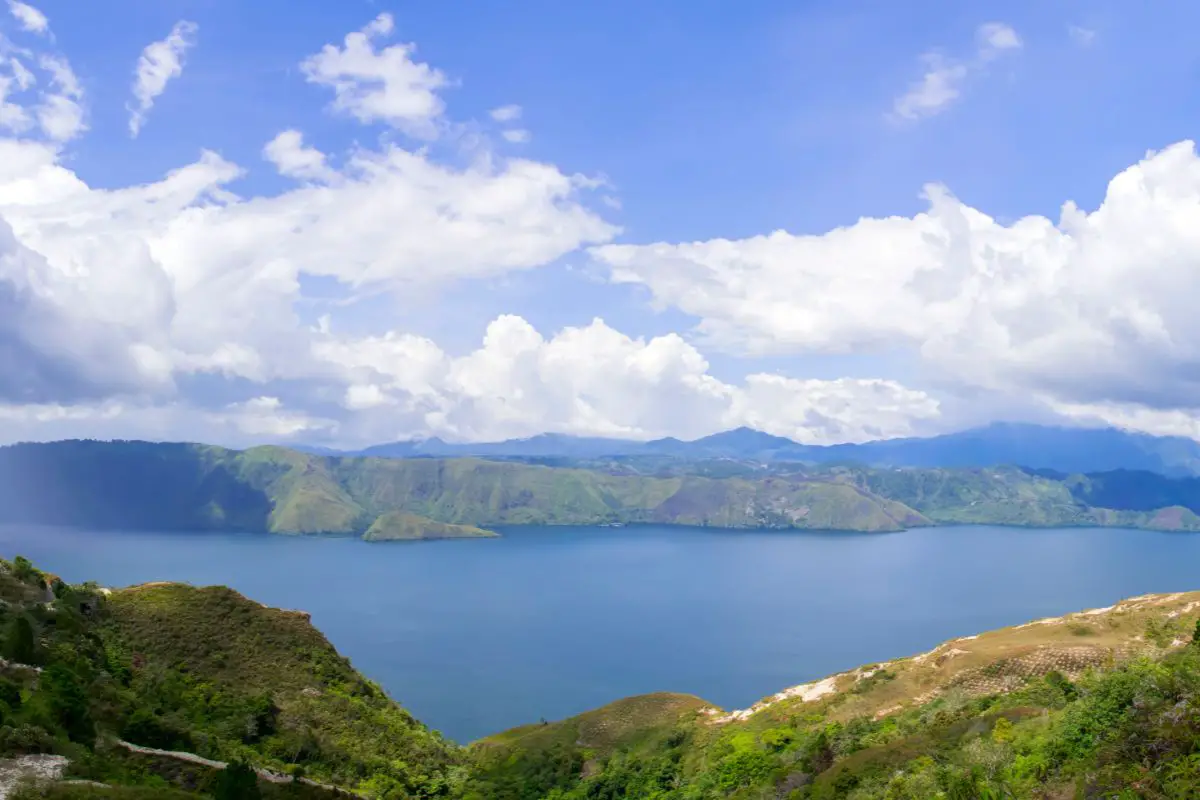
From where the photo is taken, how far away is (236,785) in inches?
1217

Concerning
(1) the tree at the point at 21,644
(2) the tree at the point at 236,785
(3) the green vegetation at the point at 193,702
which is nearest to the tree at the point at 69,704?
(3) the green vegetation at the point at 193,702

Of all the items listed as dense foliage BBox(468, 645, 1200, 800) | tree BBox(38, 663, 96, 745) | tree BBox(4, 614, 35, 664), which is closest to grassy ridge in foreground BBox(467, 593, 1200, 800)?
dense foliage BBox(468, 645, 1200, 800)

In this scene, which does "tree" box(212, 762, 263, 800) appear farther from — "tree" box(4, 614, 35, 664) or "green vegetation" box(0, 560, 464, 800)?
"tree" box(4, 614, 35, 664)

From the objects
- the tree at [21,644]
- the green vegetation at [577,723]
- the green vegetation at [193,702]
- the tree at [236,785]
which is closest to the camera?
the green vegetation at [577,723]

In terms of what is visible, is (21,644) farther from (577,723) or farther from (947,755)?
(577,723)

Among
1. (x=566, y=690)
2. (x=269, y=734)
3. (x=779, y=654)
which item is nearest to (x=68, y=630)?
(x=269, y=734)

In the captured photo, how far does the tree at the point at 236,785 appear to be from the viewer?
3072 cm

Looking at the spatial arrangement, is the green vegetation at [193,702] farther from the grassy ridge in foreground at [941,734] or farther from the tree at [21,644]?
the grassy ridge in foreground at [941,734]

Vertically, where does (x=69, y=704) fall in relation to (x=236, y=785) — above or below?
above

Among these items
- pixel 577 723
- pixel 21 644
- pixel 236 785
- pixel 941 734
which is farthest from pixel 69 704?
pixel 577 723

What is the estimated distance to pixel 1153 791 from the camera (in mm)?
18984

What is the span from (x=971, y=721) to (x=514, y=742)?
51997 mm

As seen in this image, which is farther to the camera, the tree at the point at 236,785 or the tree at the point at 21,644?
the tree at the point at 21,644

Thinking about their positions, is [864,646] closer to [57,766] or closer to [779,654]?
[779,654]
